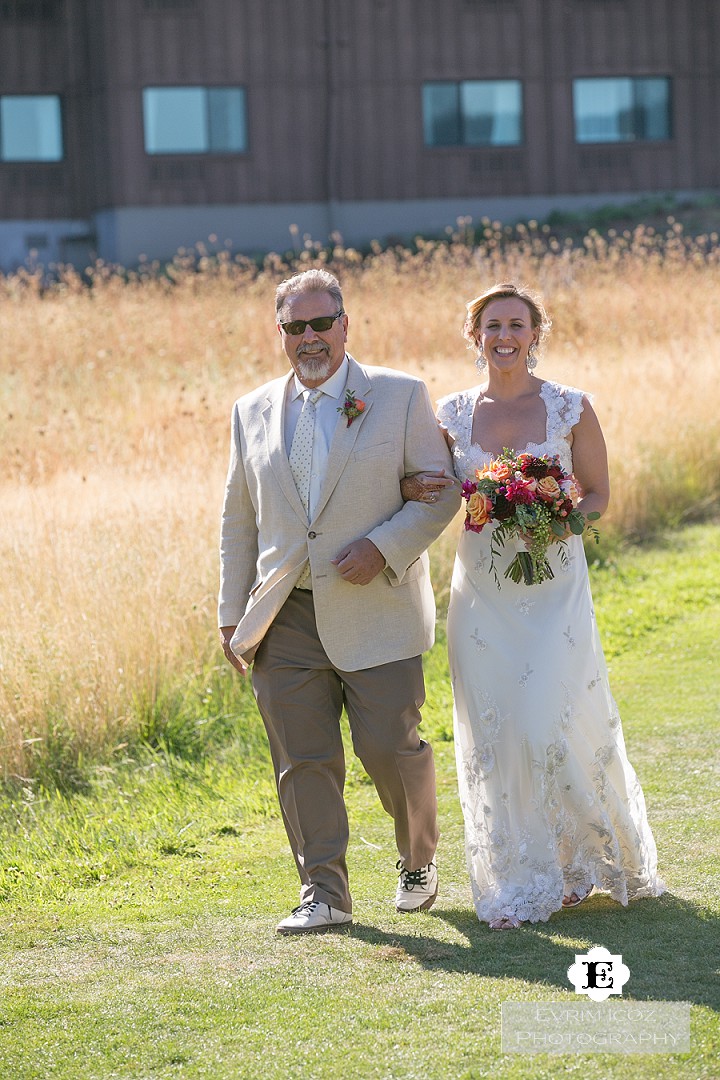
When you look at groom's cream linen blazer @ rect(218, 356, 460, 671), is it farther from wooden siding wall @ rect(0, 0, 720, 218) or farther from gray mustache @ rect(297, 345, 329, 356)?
wooden siding wall @ rect(0, 0, 720, 218)

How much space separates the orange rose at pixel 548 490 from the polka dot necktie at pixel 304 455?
2.63 feet

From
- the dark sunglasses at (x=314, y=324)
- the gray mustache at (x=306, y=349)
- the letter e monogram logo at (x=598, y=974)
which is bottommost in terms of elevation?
the letter e monogram logo at (x=598, y=974)

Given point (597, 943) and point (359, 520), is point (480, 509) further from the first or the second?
point (597, 943)

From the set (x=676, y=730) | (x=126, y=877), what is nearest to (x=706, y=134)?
(x=676, y=730)

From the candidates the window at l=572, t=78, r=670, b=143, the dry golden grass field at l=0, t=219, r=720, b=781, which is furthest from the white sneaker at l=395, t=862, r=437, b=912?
the window at l=572, t=78, r=670, b=143

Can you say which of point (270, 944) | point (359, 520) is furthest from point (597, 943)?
point (359, 520)

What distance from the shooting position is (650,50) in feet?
92.5

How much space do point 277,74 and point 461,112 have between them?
3.59 metres

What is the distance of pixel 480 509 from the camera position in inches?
193

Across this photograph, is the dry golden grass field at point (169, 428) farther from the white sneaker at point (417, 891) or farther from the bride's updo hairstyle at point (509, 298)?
the bride's updo hairstyle at point (509, 298)

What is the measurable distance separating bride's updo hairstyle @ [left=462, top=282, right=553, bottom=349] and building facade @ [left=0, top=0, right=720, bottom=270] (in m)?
21.7

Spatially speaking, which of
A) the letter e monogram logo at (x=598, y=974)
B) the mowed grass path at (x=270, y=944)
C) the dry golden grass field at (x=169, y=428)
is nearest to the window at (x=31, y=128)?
the dry golden grass field at (x=169, y=428)

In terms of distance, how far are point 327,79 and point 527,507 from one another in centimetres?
2313

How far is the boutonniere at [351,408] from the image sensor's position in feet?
16.5
